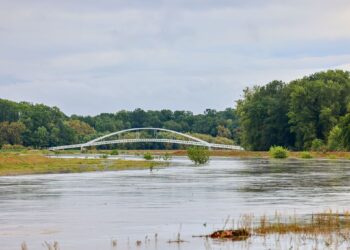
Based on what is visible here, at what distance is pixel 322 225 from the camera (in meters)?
28.2

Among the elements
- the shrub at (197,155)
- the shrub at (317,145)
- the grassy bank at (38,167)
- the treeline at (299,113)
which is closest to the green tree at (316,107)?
the treeline at (299,113)

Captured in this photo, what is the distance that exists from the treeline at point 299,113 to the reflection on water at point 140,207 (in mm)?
85253

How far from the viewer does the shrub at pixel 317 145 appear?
145 meters

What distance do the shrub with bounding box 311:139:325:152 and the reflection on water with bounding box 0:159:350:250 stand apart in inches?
3385

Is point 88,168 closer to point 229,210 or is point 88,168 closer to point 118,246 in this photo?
point 229,210

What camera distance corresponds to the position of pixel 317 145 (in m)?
148

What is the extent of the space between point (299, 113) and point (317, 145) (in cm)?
957

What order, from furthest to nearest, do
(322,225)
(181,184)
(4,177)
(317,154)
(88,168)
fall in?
(317,154) → (88,168) → (4,177) → (181,184) → (322,225)

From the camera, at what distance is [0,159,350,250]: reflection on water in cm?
2700

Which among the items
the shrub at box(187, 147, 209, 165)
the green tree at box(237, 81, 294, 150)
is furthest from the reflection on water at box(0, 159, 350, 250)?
the green tree at box(237, 81, 294, 150)

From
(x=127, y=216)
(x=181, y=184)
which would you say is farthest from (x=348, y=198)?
(x=181, y=184)

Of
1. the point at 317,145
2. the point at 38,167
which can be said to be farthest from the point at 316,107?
the point at 38,167

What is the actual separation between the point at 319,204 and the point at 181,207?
20.2 ft

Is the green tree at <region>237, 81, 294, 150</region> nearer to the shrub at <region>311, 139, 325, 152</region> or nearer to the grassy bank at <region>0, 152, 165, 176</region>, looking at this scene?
Answer: the shrub at <region>311, 139, 325, 152</region>
